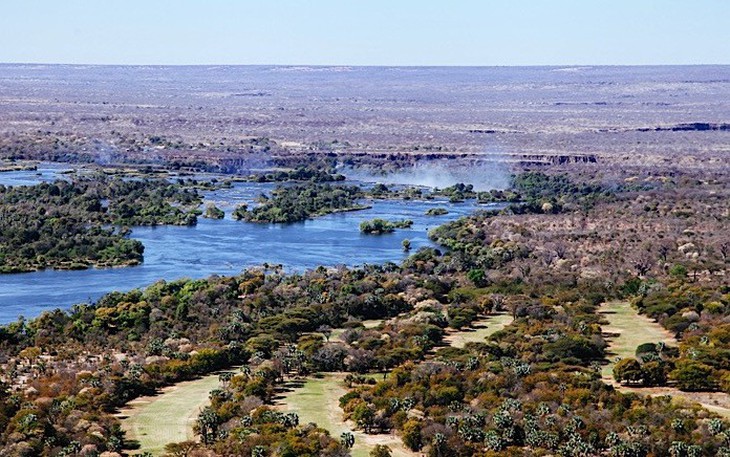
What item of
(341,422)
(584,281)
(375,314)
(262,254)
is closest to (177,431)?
(341,422)

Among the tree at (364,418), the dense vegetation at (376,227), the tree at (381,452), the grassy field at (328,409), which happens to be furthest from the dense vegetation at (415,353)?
the dense vegetation at (376,227)

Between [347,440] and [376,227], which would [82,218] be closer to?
[376,227]

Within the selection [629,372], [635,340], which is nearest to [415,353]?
[629,372]

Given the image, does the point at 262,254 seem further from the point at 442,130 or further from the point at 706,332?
the point at 442,130

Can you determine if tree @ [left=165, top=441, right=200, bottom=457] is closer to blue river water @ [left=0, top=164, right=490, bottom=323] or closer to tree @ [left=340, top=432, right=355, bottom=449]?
tree @ [left=340, top=432, right=355, bottom=449]

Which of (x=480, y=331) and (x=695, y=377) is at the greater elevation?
(x=695, y=377)

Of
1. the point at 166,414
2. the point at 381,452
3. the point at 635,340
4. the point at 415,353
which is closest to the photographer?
the point at 381,452

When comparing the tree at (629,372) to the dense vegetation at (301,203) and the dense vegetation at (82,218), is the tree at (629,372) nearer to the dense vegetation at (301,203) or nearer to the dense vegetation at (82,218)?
the dense vegetation at (82,218)
